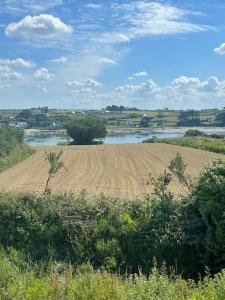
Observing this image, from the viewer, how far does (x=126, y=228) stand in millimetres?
14648

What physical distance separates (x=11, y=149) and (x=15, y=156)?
2123 millimetres

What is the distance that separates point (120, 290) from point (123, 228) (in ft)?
25.3

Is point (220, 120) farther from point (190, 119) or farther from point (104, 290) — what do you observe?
point (104, 290)

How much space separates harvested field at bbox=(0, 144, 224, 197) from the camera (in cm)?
3972

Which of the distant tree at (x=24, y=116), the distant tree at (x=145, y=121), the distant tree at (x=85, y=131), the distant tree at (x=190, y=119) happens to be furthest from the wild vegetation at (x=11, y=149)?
the distant tree at (x=24, y=116)

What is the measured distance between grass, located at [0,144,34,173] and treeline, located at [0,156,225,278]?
42252 millimetres

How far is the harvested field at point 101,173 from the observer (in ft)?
130

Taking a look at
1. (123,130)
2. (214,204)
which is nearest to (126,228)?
(214,204)

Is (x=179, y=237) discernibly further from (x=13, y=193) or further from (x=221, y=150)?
(x=221, y=150)

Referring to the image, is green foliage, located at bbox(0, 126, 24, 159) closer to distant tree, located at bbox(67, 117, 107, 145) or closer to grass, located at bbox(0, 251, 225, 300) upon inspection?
distant tree, located at bbox(67, 117, 107, 145)

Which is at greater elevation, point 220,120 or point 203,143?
point 220,120

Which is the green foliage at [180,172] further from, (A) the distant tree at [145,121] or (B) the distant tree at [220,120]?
(A) the distant tree at [145,121]

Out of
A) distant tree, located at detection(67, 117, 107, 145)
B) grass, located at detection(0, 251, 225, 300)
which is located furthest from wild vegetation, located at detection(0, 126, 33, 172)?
grass, located at detection(0, 251, 225, 300)

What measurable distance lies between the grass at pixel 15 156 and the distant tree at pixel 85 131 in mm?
29384
